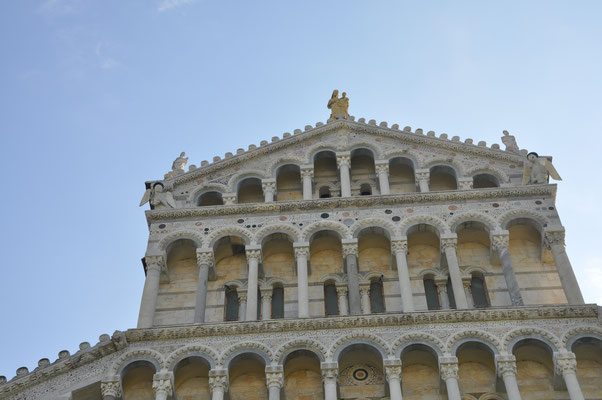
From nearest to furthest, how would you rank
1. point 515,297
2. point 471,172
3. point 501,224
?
point 515,297 < point 501,224 < point 471,172

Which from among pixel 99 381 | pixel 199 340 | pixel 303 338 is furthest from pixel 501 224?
pixel 99 381

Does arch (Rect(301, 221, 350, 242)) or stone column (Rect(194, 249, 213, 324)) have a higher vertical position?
arch (Rect(301, 221, 350, 242))

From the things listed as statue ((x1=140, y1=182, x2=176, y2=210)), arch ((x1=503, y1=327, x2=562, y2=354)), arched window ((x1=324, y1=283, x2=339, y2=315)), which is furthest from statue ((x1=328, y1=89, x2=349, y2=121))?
arch ((x1=503, y1=327, x2=562, y2=354))

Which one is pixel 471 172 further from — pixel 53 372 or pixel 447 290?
pixel 53 372

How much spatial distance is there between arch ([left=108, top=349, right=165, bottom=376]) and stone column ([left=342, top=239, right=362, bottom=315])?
3.07 m

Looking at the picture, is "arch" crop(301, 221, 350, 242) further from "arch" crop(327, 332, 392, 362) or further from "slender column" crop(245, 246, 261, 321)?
"arch" crop(327, 332, 392, 362)

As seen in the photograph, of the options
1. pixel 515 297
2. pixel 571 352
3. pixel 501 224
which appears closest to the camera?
pixel 571 352

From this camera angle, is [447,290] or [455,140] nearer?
[447,290]

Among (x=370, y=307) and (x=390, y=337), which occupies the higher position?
(x=370, y=307)

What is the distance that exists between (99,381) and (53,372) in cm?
77

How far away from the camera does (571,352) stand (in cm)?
1463

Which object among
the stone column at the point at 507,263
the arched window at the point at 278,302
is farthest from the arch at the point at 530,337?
the arched window at the point at 278,302

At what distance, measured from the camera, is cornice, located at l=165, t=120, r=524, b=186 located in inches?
748

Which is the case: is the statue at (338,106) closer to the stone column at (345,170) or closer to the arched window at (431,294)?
the stone column at (345,170)
